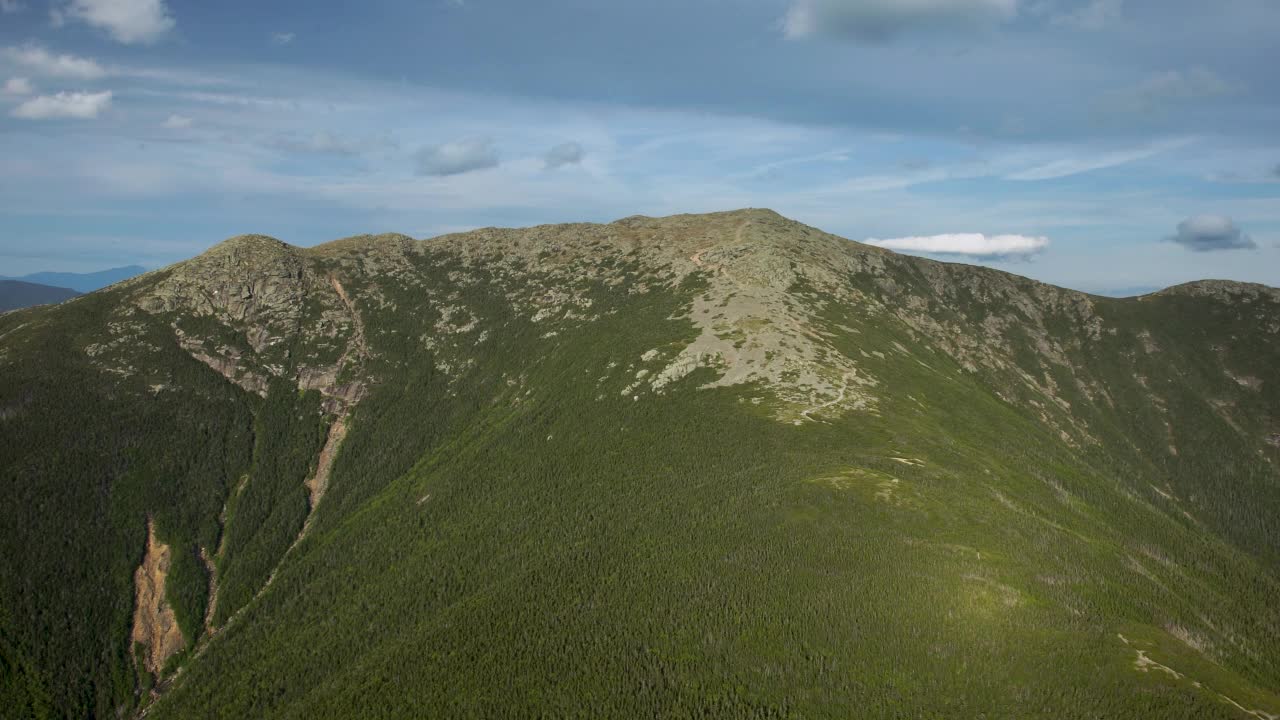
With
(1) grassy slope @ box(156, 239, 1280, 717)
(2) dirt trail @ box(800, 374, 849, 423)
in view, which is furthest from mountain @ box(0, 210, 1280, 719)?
(2) dirt trail @ box(800, 374, 849, 423)

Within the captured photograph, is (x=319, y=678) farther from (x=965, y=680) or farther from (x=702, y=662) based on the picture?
(x=965, y=680)

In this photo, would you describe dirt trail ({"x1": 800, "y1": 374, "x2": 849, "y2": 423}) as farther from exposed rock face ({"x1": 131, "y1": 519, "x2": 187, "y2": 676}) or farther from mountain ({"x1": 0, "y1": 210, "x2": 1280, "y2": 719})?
exposed rock face ({"x1": 131, "y1": 519, "x2": 187, "y2": 676})

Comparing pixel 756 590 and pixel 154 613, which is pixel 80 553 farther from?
pixel 756 590

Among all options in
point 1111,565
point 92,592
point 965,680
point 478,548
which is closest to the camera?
point 965,680

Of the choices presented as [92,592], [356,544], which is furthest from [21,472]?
[356,544]

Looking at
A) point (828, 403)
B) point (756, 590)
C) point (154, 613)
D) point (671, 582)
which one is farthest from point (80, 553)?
point (828, 403)

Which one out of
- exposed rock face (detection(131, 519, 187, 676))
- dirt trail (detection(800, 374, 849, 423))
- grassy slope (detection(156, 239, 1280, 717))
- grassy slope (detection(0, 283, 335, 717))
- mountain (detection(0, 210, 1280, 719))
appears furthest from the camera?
dirt trail (detection(800, 374, 849, 423))

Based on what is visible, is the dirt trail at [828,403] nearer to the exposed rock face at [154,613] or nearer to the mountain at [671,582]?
the mountain at [671,582]

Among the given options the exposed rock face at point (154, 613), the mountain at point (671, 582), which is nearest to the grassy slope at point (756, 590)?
the mountain at point (671, 582)
